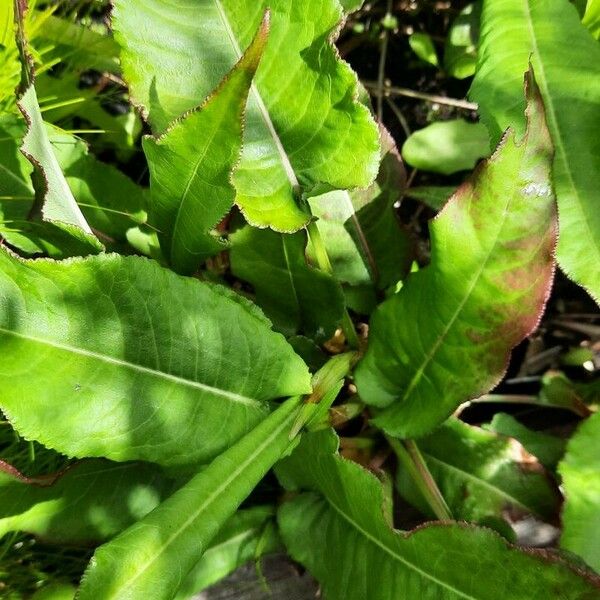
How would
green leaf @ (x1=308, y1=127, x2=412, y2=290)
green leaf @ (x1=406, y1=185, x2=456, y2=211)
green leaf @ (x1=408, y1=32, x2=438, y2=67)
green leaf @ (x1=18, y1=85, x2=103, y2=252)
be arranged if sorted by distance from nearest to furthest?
green leaf @ (x1=18, y1=85, x2=103, y2=252) → green leaf @ (x1=308, y1=127, x2=412, y2=290) → green leaf @ (x1=406, y1=185, x2=456, y2=211) → green leaf @ (x1=408, y1=32, x2=438, y2=67)

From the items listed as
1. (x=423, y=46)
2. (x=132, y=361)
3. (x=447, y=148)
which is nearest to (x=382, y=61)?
(x=423, y=46)

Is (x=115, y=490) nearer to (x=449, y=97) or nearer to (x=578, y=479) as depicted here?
(x=578, y=479)

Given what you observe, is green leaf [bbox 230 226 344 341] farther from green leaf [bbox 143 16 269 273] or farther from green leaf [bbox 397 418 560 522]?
green leaf [bbox 397 418 560 522]

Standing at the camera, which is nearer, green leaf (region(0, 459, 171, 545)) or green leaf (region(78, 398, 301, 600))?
green leaf (region(78, 398, 301, 600))

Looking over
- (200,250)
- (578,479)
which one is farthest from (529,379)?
(200,250)

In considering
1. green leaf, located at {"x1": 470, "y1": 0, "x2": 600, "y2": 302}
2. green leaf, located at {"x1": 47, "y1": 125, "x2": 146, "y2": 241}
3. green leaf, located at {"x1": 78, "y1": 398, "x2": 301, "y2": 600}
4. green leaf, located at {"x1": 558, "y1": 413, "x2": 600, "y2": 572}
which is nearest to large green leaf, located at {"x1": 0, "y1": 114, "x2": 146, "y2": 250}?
green leaf, located at {"x1": 47, "y1": 125, "x2": 146, "y2": 241}

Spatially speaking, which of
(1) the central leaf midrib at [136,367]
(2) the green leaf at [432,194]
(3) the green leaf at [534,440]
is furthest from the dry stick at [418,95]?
(1) the central leaf midrib at [136,367]

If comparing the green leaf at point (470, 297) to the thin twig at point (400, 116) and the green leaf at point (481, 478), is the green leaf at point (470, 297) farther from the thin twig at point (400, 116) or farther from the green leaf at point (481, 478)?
the thin twig at point (400, 116)

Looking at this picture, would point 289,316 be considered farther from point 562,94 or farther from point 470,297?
point 562,94
